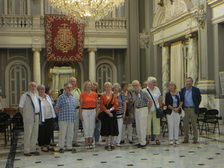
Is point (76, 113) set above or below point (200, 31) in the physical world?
below

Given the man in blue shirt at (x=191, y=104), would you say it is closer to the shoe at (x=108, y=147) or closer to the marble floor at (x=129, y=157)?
the marble floor at (x=129, y=157)

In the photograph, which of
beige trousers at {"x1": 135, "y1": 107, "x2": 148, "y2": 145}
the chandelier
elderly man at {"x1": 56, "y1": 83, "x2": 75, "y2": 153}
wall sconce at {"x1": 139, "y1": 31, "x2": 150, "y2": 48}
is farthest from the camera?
wall sconce at {"x1": 139, "y1": 31, "x2": 150, "y2": 48}

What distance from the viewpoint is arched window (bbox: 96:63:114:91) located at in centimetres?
1806

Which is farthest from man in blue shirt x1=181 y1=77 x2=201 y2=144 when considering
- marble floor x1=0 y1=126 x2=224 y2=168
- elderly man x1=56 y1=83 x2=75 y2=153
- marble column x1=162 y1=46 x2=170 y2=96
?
marble column x1=162 y1=46 x2=170 y2=96

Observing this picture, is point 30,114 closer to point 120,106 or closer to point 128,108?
point 120,106

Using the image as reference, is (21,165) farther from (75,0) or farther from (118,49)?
(118,49)

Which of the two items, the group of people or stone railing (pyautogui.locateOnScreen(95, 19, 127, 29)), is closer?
the group of people

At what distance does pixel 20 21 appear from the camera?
53.0 ft

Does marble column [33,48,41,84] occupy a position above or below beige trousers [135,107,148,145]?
above

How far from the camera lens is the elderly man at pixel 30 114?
6863 mm

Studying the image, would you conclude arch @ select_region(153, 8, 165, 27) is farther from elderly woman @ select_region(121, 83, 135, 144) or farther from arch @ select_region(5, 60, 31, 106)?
elderly woman @ select_region(121, 83, 135, 144)

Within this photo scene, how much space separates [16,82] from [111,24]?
533 cm

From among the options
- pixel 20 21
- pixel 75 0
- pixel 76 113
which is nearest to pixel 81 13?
pixel 75 0

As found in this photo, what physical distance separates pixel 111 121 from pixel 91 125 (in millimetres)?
445
